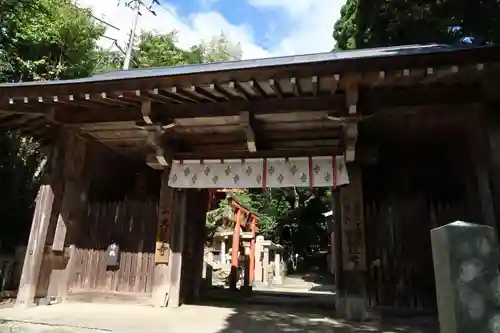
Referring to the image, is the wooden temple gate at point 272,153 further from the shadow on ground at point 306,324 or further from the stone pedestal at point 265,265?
the stone pedestal at point 265,265

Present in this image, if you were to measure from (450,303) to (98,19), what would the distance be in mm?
17431

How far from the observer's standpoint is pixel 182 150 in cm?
762

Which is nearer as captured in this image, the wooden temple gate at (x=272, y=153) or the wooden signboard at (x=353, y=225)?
the wooden temple gate at (x=272, y=153)

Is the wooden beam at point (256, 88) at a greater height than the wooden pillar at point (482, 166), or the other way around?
the wooden beam at point (256, 88)

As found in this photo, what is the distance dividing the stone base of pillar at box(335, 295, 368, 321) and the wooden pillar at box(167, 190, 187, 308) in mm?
3103

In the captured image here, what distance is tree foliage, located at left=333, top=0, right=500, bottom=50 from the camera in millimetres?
11398

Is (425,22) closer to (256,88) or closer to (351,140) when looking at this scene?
(351,140)

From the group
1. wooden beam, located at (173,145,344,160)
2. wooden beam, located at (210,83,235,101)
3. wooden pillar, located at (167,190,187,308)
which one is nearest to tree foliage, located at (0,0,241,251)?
wooden pillar, located at (167,190,187,308)

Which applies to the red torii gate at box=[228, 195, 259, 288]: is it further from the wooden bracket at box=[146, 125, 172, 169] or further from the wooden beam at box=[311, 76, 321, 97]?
the wooden beam at box=[311, 76, 321, 97]

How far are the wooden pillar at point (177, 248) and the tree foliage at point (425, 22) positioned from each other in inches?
398

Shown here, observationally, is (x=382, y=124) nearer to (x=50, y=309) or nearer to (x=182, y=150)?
(x=182, y=150)

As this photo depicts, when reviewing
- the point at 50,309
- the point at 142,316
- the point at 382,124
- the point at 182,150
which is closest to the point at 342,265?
the point at 382,124

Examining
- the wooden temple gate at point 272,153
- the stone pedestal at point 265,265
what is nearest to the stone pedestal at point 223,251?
the stone pedestal at point 265,265

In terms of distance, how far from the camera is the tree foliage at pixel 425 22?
11398 millimetres
